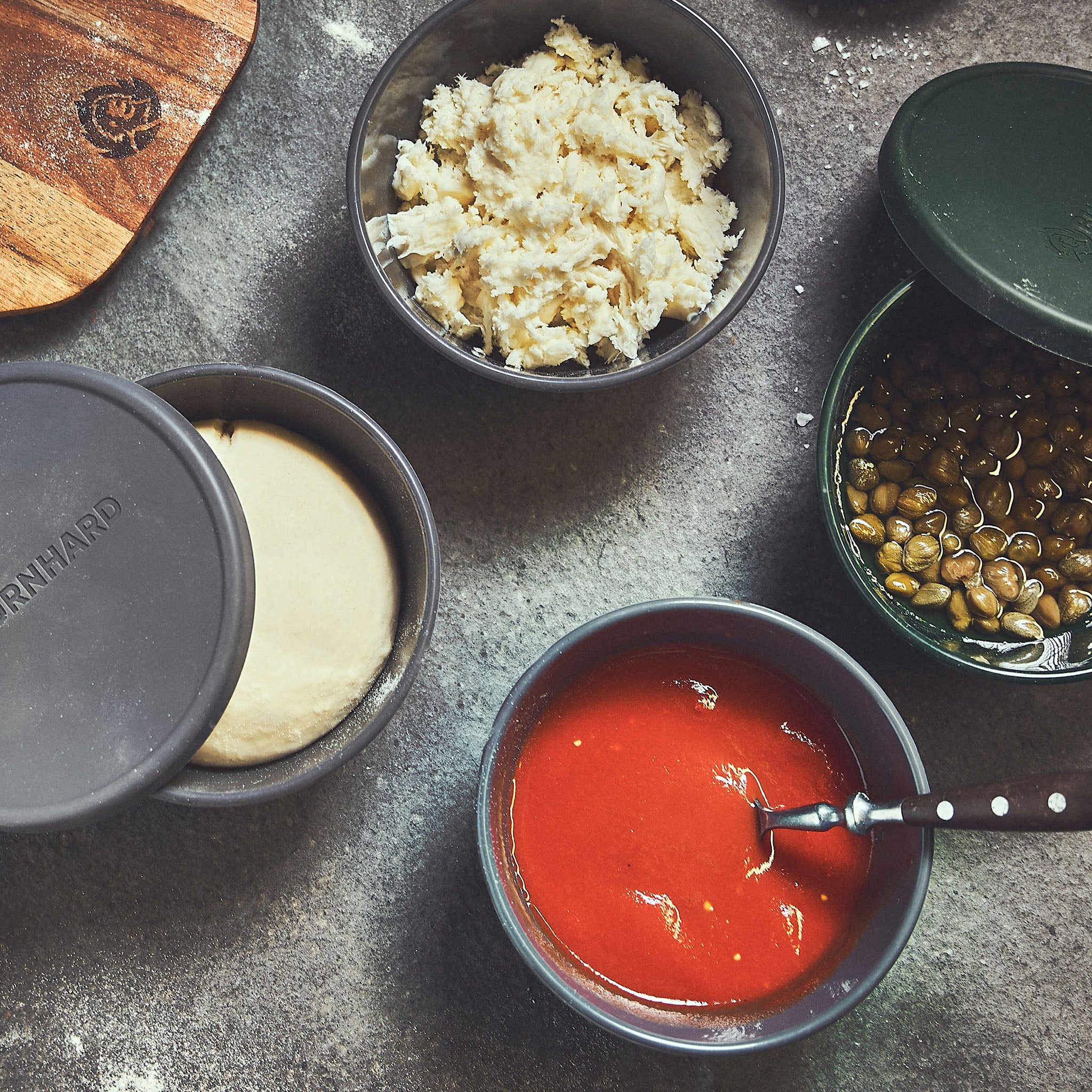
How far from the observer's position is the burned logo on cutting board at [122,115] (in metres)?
1.14

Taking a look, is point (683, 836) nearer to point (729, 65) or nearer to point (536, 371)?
point (536, 371)

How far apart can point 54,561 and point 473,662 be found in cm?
52

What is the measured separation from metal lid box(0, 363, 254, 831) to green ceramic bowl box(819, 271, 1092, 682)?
69 centimetres

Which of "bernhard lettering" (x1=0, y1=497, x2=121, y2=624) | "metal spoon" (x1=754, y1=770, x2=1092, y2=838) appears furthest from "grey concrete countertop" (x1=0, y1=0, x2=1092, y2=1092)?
"bernhard lettering" (x1=0, y1=497, x2=121, y2=624)

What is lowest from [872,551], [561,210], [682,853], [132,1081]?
[132,1081]

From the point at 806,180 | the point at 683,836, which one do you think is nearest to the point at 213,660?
the point at 683,836

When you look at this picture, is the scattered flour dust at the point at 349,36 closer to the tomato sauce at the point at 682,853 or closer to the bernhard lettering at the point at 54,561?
the bernhard lettering at the point at 54,561

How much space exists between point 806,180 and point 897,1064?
3.96ft

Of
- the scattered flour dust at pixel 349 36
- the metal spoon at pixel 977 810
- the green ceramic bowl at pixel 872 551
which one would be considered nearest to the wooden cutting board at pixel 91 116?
the scattered flour dust at pixel 349 36

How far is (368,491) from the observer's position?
108cm

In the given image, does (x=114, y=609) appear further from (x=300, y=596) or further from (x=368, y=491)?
(x=368, y=491)

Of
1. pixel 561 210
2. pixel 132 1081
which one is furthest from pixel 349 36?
pixel 132 1081

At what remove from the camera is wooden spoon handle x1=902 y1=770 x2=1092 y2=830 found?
0.70 meters

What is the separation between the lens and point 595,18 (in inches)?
43.8
